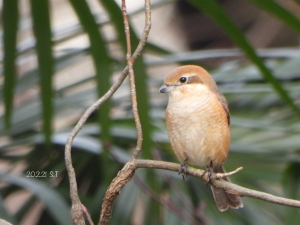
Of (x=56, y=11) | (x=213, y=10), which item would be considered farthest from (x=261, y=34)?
(x=213, y=10)

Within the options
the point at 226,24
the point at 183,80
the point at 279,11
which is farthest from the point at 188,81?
the point at 279,11

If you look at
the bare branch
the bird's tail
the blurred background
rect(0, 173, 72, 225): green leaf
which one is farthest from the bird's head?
the bare branch

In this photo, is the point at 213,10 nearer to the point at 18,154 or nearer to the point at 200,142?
the point at 200,142

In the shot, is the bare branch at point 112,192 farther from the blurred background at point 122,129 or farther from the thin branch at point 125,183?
the blurred background at point 122,129

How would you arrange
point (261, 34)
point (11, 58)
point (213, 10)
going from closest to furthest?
1. point (213, 10)
2. point (11, 58)
3. point (261, 34)

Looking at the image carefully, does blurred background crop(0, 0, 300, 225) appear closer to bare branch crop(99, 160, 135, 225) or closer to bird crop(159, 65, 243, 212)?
bird crop(159, 65, 243, 212)

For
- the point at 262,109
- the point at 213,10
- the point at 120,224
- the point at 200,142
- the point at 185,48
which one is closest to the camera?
the point at 213,10
